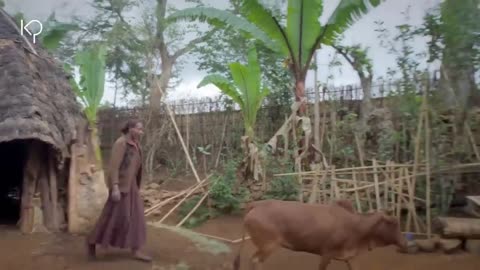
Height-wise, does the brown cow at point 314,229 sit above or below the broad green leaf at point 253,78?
→ below

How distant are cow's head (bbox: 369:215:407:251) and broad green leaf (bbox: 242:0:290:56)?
14.3 feet

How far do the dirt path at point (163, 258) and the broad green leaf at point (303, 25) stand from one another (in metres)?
3.52

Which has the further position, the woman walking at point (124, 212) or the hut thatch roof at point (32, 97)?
the hut thatch roof at point (32, 97)

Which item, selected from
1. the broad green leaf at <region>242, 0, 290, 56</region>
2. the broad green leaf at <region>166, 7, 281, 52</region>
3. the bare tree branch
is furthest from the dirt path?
the bare tree branch

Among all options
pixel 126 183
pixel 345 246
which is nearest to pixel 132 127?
pixel 126 183

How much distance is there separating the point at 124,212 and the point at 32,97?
1.99 meters

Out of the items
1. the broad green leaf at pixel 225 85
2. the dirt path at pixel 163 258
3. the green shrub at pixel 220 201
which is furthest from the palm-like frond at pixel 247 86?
the dirt path at pixel 163 258

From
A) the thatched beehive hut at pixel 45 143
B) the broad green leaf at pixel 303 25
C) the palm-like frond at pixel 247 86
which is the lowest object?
the thatched beehive hut at pixel 45 143

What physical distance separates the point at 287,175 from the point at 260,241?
3.55 m

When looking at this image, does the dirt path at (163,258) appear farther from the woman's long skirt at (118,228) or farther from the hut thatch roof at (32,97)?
the hut thatch roof at (32,97)

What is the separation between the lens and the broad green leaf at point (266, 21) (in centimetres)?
960

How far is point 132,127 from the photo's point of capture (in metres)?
6.77

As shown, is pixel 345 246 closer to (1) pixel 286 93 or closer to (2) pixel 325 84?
(2) pixel 325 84

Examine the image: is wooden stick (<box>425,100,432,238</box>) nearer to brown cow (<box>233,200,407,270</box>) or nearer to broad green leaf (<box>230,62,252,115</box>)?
brown cow (<box>233,200,407,270</box>)
